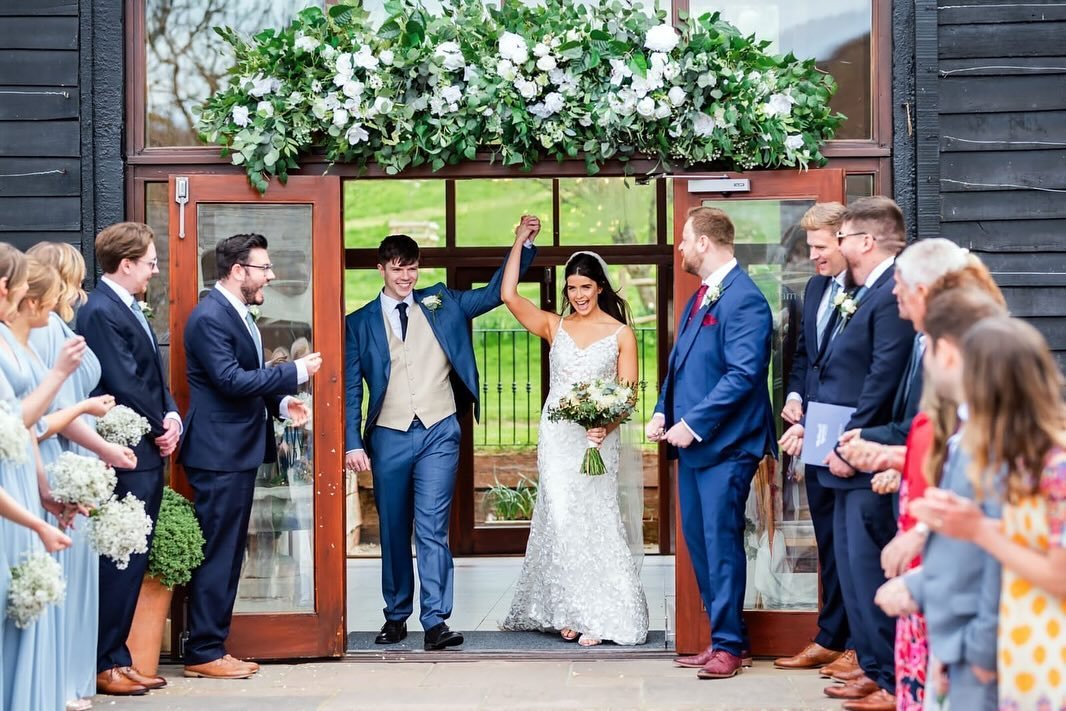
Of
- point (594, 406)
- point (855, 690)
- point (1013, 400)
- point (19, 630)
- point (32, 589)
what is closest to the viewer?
point (1013, 400)

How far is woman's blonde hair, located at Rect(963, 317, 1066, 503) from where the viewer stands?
2.99 meters

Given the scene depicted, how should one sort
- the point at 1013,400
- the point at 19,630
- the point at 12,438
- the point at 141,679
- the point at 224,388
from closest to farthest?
the point at 1013,400 → the point at 12,438 → the point at 19,630 → the point at 141,679 → the point at 224,388

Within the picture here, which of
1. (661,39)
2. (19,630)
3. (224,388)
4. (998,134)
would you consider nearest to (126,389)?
(224,388)

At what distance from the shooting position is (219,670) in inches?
233

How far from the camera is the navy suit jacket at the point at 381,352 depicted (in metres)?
6.80

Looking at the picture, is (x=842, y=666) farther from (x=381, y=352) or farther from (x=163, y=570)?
(x=163, y=570)

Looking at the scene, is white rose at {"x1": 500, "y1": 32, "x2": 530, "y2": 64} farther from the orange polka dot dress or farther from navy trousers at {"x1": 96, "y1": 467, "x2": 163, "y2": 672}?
the orange polka dot dress

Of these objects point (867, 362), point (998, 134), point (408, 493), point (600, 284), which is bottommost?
point (408, 493)

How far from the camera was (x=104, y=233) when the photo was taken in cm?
570

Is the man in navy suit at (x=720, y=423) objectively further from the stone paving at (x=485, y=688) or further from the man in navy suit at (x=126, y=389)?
the man in navy suit at (x=126, y=389)

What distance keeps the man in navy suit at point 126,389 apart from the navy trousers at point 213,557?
25 cm

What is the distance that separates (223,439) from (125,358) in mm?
586

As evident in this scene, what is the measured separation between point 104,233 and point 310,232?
94 centimetres

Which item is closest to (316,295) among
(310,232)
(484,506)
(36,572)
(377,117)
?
(310,232)
